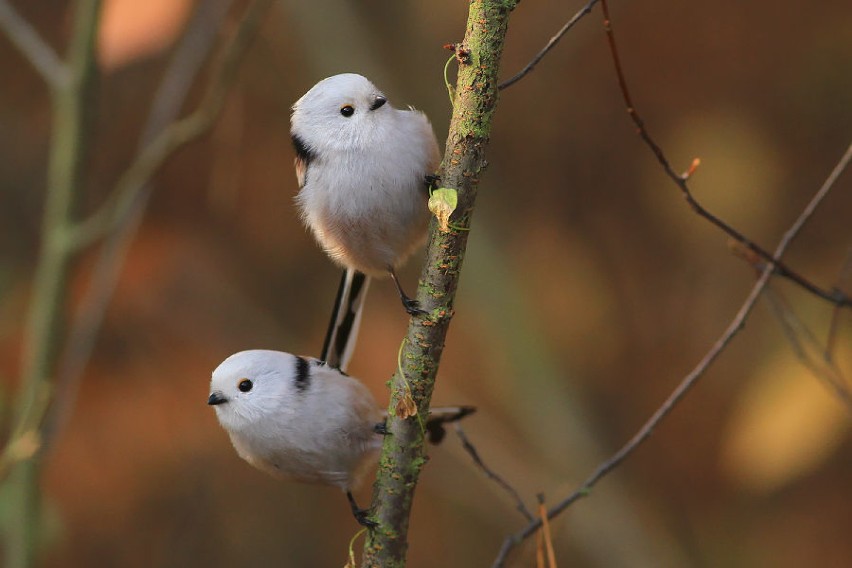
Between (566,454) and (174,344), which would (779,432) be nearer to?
(566,454)

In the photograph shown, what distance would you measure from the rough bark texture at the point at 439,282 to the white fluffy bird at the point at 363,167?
0.26m

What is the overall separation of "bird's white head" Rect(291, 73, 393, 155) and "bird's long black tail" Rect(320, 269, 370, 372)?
12.6 inches

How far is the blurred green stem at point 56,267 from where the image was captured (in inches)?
76.8

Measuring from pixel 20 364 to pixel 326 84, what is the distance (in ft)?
7.04

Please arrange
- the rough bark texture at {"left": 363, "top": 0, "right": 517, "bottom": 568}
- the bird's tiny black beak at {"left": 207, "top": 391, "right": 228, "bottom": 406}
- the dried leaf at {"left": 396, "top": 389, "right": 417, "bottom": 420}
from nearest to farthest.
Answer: the rough bark texture at {"left": 363, "top": 0, "right": 517, "bottom": 568} → the dried leaf at {"left": 396, "top": 389, "right": 417, "bottom": 420} → the bird's tiny black beak at {"left": 207, "top": 391, "right": 228, "bottom": 406}

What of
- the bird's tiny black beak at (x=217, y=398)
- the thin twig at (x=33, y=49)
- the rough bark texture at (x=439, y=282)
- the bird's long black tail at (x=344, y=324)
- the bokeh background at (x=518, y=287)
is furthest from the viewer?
the bokeh background at (x=518, y=287)

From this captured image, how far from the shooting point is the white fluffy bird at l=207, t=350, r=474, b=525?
152 cm

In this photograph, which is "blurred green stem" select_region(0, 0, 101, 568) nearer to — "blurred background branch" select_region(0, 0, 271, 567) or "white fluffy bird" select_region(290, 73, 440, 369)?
"blurred background branch" select_region(0, 0, 271, 567)

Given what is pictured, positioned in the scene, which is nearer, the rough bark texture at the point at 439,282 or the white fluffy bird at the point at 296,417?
the rough bark texture at the point at 439,282

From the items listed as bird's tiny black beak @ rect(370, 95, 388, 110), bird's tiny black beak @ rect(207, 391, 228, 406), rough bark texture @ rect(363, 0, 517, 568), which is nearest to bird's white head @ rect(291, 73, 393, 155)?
bird's tiny black beak @ rect(370, 95, 388, 110)

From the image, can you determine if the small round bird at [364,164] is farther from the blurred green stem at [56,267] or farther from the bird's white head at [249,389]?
the blurred green stem at [56,267]

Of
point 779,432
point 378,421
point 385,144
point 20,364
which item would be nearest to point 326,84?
point 385,144

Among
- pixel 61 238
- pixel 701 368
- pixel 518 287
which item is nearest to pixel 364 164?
pixel 701 368

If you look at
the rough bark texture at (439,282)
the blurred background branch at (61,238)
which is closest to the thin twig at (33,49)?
the blurred background branch at (61,238)
